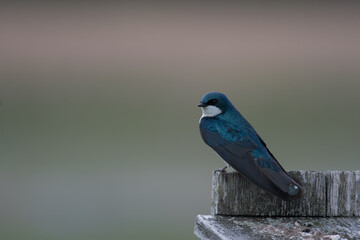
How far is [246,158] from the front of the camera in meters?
3.20

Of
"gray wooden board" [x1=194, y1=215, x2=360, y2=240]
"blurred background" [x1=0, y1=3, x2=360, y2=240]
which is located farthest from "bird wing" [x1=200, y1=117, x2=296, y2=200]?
"blurred background" [x1=0, y1=3, x2=360, y2=240]

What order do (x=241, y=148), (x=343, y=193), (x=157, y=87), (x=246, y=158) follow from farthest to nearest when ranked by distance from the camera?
(x=157, y=87) → (x=241, y=148) → (x=246, y=158) → (x=343, y=193)

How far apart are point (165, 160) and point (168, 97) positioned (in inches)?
30.8

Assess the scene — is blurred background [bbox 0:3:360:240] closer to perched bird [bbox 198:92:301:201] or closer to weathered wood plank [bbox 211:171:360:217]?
perched bird [bbox 198:92:301:201]

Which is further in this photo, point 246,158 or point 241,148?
point 241,148

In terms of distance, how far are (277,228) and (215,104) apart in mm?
1288

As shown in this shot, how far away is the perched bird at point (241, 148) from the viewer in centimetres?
286

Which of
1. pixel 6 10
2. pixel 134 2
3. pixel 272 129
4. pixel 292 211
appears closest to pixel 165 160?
pixel 272 129

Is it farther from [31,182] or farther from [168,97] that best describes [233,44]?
[31,182]

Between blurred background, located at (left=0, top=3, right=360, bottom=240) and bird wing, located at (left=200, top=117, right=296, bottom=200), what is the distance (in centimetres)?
402

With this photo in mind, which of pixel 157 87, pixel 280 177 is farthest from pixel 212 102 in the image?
pixel 157 87

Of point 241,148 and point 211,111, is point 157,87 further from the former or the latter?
point 241,148

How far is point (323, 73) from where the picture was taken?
8477 mm

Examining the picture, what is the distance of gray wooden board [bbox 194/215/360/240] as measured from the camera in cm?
261
